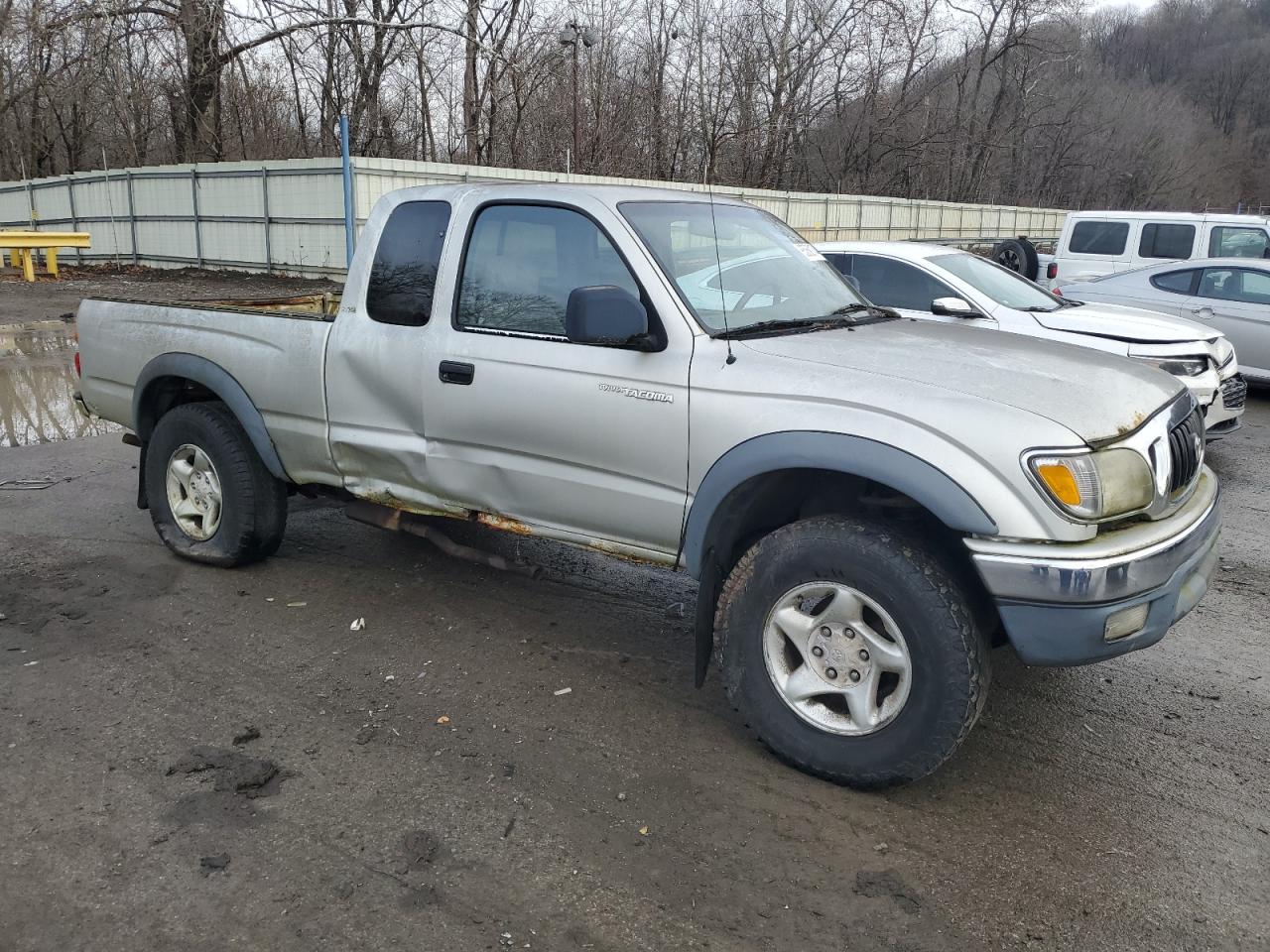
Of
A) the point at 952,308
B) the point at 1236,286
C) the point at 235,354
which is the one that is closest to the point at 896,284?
the point at 952,308

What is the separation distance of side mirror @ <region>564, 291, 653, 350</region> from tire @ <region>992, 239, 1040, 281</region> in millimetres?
12956

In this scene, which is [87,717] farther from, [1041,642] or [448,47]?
[448,47]

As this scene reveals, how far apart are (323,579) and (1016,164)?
56379 millimetres

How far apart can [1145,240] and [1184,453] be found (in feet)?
35.8

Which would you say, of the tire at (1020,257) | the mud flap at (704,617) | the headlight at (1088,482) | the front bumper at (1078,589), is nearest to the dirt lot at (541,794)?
the mud flap at (704,617)

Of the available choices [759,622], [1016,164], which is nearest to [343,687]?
[759,622]

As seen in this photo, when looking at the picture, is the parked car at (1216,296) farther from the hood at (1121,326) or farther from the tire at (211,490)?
the tire at (211,490)

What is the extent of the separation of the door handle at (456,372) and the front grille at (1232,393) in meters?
6.35

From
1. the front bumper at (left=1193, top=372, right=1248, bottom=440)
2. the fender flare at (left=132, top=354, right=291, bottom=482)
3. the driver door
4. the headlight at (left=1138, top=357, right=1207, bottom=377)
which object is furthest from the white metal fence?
the driver door

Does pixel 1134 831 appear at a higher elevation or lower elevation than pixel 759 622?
lower

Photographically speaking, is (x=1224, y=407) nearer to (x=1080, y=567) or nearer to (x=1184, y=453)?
(x=1184, y=453)

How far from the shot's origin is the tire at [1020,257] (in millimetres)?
14961

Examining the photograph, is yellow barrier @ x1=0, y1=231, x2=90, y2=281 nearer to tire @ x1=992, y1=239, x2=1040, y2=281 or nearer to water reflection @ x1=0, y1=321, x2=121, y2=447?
water reflection @ x1=0, y1=321, x2=121, y2=447

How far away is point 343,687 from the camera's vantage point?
3.97 m
